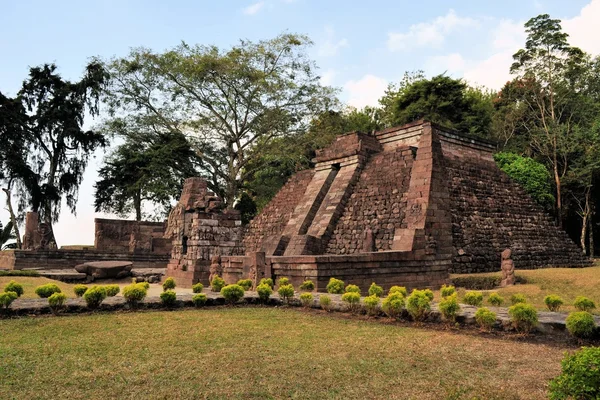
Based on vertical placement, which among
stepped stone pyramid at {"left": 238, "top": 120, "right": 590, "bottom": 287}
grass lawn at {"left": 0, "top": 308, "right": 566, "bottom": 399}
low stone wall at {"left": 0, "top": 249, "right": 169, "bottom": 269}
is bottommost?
grass lawn at {"left": 0, "top": 308, "right": 566, "bottom": 399}

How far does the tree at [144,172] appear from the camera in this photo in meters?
30.3

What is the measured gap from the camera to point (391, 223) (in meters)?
15.5

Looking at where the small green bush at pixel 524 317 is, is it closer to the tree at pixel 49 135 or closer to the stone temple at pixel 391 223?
the stone temple at pixel 391 223

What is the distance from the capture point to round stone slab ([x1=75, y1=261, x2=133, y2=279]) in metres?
17.4

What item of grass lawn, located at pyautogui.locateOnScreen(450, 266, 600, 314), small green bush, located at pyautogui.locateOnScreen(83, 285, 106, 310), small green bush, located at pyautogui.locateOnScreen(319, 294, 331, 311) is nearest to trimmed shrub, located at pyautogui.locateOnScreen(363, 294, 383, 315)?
small green bush, located at pyautogui.locateOnScreen(319, 294, 331, 311)

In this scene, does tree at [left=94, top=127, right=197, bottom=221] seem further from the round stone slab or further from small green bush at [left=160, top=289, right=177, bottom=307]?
small green bush at [left=160, top=289, right=177, bottom=307]

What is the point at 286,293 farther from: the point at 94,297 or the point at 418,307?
the point at 94,297

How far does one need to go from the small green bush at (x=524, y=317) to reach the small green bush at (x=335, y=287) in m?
4.20

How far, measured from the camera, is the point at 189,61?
29969 mm

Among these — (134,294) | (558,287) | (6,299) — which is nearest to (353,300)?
(134,294)

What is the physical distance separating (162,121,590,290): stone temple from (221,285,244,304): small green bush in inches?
83.5

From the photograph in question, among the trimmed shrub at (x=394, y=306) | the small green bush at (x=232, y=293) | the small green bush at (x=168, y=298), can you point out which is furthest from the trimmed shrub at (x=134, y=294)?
the trimmed shrub at (x=394, y=306)

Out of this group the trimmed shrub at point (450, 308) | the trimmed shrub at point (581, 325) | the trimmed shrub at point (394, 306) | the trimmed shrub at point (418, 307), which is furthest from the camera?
the trimmed shrub at point (394, 306)

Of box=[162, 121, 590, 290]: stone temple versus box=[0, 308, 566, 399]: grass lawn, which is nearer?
Result: box=[0, 308, 566, 399]: grass lawn
